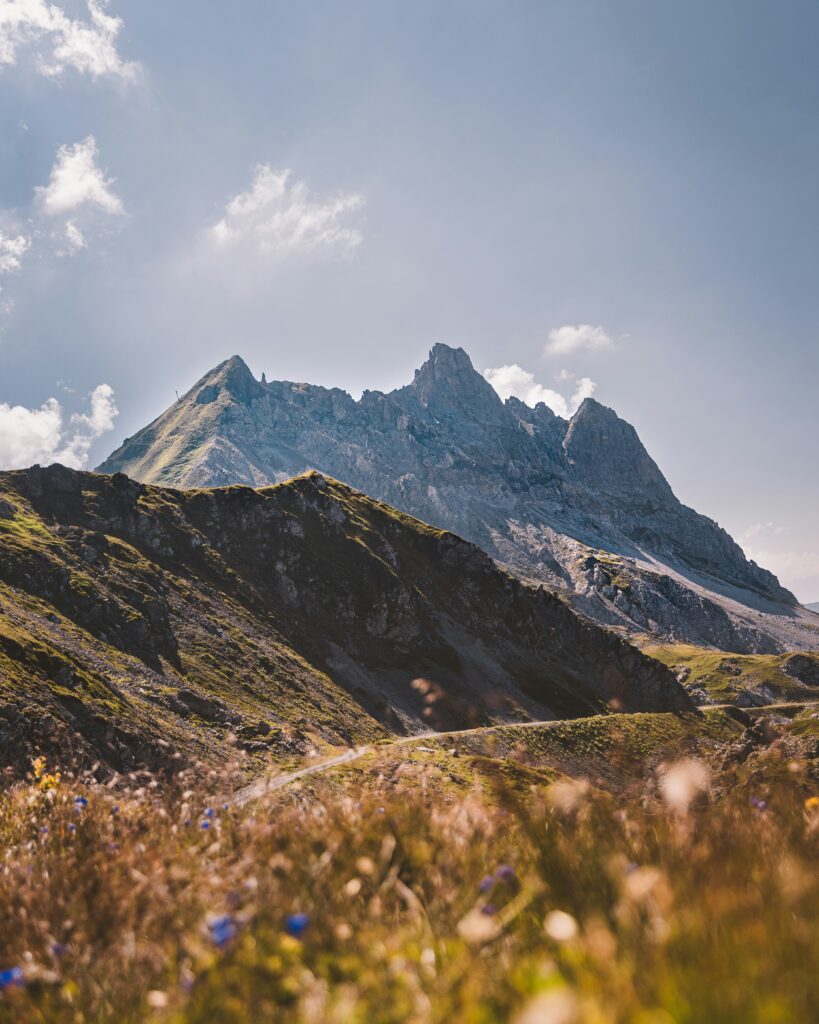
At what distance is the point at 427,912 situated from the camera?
13.3 feet

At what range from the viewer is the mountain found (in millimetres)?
52688

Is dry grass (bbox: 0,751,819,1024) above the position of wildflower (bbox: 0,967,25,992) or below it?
above

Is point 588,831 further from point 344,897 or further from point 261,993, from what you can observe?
point 261,993

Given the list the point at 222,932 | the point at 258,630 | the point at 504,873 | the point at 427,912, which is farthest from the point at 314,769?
the point at 258,630

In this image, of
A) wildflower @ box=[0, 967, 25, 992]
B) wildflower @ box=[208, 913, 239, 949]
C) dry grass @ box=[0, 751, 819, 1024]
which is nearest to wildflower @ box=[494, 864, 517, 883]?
dry grass @ box=[0, 751, 819, 1024]

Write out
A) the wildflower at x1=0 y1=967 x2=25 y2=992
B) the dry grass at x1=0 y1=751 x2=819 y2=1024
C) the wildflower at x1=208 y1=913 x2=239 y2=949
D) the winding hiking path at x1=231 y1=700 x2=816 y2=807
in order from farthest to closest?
1. the winding hiking path at x1=231 y1=700 x2=816 y2=807
2. the wildflower at x1=0 y1=967 x2=25 y2=992
3. the wildflower at x1=208 y1=913 x2=239 y2=949
4. the dry grass at x1=0 y1=751 x2=819 y2=1024

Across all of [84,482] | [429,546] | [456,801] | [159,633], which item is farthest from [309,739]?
[429,546]

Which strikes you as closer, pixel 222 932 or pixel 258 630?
pixel 222 932

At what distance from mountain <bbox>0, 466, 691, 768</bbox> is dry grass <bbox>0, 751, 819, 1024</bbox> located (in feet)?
127

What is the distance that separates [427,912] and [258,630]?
10504 cm

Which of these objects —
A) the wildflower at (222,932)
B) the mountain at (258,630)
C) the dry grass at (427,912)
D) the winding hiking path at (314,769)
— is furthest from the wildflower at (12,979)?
the mountain at (258,630)

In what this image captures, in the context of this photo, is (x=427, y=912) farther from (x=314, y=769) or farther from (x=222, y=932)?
(x=314, y=769)

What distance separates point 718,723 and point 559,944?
151670 mm

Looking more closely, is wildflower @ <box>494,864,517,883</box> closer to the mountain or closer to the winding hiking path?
the winding hiking path
